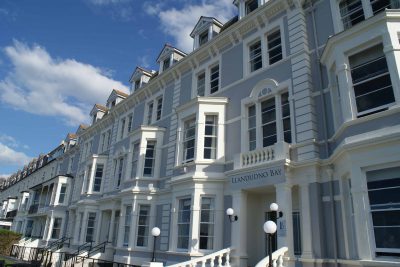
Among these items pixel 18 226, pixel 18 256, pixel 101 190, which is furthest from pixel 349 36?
pixel 18 226

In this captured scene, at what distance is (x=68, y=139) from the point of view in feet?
123

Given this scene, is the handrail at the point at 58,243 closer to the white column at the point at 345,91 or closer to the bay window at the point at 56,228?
the bay window at the point at 56,228

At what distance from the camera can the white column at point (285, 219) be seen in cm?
1019

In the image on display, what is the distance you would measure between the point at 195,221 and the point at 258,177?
358 cm

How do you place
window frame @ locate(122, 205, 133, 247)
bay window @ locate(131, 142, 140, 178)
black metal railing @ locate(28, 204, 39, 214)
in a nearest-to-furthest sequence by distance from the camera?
1. window frame @ locate(122, 205, 133, 247)
2. bay window @ locate(131, 142, 140, 178)
3. black metal railing @ locate(28, 204, 39, 214)

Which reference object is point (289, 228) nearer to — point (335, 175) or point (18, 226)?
point (335, 175)

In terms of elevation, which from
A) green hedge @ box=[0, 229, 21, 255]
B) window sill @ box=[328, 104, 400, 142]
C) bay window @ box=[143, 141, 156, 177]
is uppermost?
bay window @ box=[143, 141, 156, 177]

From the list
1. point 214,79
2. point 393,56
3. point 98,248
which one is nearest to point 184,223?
point 214,79

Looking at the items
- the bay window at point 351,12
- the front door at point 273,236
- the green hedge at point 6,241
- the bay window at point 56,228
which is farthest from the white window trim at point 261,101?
the green hedge at point 6,241

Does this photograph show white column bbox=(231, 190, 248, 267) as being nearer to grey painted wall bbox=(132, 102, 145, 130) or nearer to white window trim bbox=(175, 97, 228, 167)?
white window trim bbox=(175, 97, 228, 167)

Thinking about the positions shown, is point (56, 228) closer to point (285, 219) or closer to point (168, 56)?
point (168, 56)

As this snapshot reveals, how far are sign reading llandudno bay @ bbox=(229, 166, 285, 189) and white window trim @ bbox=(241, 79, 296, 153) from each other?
123 centimetres

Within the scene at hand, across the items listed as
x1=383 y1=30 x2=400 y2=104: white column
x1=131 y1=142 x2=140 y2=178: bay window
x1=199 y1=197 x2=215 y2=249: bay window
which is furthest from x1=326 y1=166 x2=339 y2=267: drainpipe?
x1=131 y1=142 x2=140 y2=178: bay window

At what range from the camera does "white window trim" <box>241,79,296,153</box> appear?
40.2 ft
